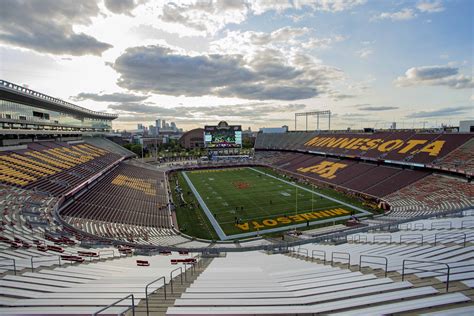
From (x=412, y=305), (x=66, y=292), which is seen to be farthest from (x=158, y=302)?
(x=412, y=305)

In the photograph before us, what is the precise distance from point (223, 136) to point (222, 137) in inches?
16.4

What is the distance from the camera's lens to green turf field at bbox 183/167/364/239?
96.6 ft

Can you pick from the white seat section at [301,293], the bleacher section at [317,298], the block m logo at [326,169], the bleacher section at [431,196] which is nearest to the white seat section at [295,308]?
the bleacher section at [317,298]

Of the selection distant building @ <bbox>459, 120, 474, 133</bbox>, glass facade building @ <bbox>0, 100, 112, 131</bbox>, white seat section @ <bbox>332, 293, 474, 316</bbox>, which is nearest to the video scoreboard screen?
glass facade building @ <bbox>0, 100, 112, 131</bbox>

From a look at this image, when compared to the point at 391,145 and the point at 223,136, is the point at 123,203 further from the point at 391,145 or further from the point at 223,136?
the point at 391,145

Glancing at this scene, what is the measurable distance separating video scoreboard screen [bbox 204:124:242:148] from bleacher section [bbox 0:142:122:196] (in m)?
32.8

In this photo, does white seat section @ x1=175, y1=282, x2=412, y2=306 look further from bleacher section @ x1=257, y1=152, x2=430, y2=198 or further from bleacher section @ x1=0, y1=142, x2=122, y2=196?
bleacher section @ x1=257, y1=152, x2=430, y2=198

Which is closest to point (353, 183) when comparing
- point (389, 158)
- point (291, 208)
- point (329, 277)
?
point (389, 158)

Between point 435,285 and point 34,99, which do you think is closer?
point 435,285

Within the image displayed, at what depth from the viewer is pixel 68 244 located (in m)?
14.8

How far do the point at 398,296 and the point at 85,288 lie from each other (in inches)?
302

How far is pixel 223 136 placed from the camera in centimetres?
7356

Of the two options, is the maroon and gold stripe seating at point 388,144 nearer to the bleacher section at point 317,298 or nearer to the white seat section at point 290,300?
the bleacher section at point 317,298

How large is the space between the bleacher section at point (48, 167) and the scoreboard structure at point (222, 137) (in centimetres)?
3282
